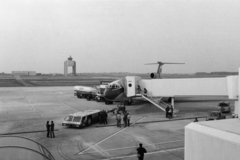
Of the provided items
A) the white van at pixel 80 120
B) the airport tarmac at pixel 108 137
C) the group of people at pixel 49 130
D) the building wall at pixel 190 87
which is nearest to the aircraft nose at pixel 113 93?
the building wall at pixel 190 87

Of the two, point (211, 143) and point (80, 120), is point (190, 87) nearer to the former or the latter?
point (80, 120)

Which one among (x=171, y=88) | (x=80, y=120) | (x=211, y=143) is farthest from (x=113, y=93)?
(x=211, y=143)

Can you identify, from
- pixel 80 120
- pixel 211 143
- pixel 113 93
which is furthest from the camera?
pixel 113 93

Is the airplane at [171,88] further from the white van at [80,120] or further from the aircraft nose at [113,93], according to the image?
the white van at [80,120]

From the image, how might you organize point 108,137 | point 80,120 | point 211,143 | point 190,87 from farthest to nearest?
point 190,87, point 80,120, point 108,137, point 211,143

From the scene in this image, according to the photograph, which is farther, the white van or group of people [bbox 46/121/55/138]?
the white van

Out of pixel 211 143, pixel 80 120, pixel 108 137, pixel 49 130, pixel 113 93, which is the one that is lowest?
pixel 108 137

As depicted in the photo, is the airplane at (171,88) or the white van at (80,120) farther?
the airplane at (171,88)

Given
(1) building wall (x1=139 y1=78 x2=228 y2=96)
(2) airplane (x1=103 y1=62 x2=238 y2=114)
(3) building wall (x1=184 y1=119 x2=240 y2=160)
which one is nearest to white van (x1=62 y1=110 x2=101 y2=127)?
(2) airplane (x1=103 y1=62 x2=238 y2=114)

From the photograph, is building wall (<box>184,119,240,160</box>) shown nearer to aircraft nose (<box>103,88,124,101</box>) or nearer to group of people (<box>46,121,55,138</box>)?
group of people (<box>46,121,55,138</box>)

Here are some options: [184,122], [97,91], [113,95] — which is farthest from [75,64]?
[184,122]

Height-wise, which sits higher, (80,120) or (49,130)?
(80,120)

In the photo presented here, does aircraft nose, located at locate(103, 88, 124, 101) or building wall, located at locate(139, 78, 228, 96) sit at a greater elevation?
building wall, located at locate(139, 78, 228, 96)

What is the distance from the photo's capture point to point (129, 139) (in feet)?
54.0
